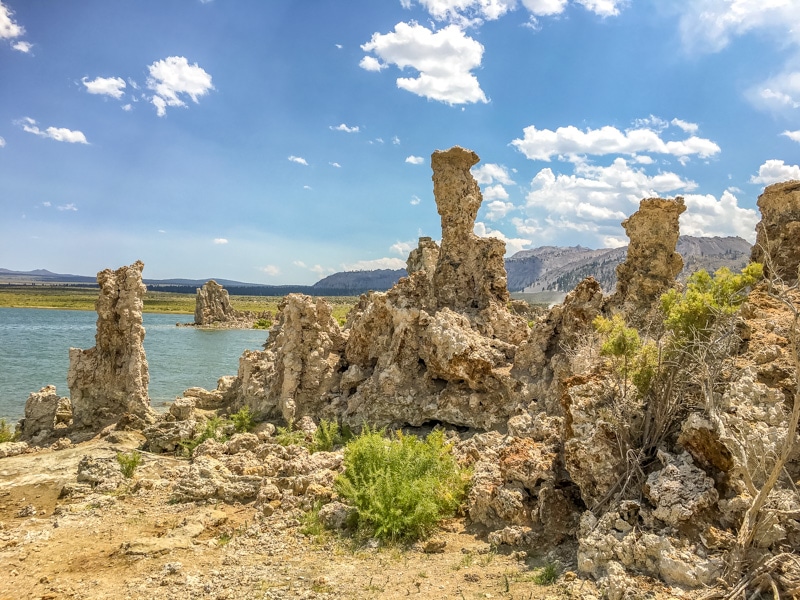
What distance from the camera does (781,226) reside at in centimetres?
1241

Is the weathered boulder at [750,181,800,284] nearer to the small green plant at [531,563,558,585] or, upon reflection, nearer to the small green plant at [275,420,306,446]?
the small green plant at [531,563,558,585]

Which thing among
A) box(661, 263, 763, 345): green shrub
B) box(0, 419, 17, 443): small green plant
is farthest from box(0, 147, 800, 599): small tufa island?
box(0, 419, 17, 443): small green plant

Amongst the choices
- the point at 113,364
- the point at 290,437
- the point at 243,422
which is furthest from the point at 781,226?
the point at 113,364

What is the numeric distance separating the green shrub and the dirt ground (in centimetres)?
449

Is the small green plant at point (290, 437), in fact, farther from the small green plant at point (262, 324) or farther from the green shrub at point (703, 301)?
the small green plant at point (262, 324)

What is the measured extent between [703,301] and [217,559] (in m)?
9.18

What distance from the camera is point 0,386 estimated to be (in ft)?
88.1

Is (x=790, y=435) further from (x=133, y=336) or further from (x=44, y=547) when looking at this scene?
(x=133, y=336)

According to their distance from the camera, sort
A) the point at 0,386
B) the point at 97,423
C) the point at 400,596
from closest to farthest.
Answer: the point at 400,596
the point at 97,423
the point at 0,386

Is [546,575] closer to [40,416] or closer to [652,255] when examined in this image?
[652,255]

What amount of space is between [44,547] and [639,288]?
48.2 ft

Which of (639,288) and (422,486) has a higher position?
(639,288)

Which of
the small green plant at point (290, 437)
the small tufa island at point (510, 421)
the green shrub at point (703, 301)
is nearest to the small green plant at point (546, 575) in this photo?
the small tufa island at point (510, 421)

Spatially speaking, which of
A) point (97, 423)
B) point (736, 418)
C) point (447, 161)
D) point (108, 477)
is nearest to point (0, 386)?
point (97, 423)
